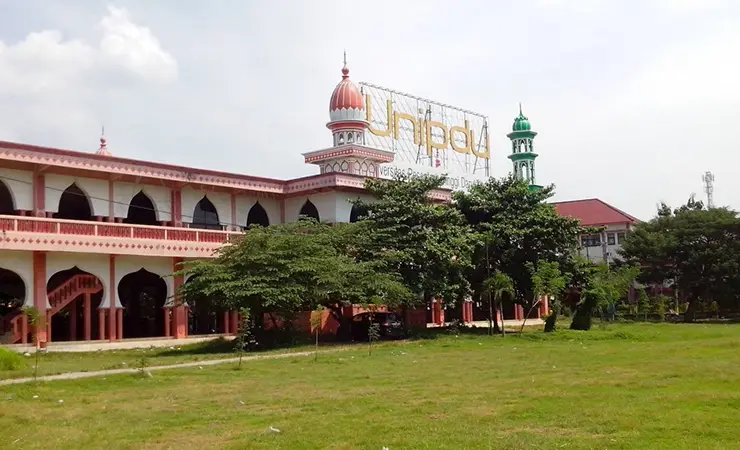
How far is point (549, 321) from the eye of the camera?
93.4ft

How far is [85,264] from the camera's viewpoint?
2570cm

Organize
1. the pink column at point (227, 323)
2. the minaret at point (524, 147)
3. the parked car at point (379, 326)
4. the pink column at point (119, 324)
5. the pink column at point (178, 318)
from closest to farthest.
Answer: the pink column at point (119, 324)
the parked car at point (379, 326)
the pink column at point (178, 318)
the pink column at point (227, 323)
the minaret at point (524, 147)

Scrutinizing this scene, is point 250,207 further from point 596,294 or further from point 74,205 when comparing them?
point 596,294

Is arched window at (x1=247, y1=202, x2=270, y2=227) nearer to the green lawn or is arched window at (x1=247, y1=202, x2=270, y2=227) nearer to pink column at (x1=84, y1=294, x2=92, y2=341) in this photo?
pink column at (x1=84, y1=294, x2=92, y2=341)

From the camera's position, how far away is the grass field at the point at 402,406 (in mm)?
7902

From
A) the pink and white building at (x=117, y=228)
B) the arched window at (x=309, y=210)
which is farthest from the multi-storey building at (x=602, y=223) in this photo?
the pink and white building at (x=117, y=228)

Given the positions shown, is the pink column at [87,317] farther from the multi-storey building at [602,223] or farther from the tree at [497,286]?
the multi-storey building at [602,223]

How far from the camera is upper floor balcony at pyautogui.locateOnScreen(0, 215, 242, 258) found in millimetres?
23422

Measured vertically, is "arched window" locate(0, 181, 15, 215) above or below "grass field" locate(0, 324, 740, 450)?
above

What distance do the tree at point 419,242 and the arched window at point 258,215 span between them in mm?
6652

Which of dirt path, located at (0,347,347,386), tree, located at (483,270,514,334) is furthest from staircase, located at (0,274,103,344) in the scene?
tree, located at (483,270,514,334)

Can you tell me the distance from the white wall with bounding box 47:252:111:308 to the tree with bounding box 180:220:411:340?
345 cm

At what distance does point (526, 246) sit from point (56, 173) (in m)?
16.9

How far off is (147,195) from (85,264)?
415cm
